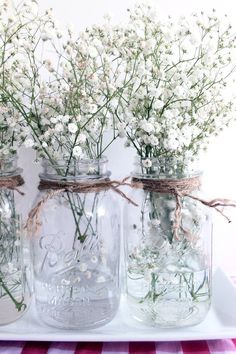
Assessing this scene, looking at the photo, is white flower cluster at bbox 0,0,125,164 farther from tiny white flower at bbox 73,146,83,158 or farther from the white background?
the white background

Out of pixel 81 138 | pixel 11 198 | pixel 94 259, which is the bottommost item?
pixel 94 259

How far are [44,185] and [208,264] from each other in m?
0.35

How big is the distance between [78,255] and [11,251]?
5.6 inches

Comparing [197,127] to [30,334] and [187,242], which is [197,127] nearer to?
[187,242]

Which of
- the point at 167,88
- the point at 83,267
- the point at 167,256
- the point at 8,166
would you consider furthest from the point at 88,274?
the point at 167,88

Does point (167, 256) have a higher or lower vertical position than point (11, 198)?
lower

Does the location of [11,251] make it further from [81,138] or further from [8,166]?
[81,138]

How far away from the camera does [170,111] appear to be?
84 centimetres

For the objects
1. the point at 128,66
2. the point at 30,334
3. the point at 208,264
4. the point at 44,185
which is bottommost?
the point at 30,334

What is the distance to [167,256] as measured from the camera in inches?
36.5

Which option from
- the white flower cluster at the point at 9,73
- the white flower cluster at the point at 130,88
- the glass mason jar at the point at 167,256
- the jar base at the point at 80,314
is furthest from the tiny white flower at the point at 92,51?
the jar base at the point at 80,314

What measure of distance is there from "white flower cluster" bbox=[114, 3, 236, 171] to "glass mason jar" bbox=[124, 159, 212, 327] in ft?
0.22

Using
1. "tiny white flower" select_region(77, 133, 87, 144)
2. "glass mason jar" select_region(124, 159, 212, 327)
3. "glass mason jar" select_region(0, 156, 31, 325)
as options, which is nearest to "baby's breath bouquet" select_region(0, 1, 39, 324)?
"glass mason jar" select_region(0, 156, 31, 325)

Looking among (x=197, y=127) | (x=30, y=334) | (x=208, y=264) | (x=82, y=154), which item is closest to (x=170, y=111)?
(x=197, y=127)
